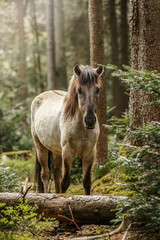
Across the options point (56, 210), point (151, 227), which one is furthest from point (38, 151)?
point (151, 227)

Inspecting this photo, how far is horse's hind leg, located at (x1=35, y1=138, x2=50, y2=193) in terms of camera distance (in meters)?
6.93

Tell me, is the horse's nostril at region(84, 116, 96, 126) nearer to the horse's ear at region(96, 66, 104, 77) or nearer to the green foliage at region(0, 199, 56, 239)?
the horse's ear at region(96, 66, 104, 77)

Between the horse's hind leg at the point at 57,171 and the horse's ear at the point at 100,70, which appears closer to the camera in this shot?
the horse's ear at the point at 100,70

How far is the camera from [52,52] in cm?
1259

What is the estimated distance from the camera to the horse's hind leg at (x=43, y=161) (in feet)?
22.7

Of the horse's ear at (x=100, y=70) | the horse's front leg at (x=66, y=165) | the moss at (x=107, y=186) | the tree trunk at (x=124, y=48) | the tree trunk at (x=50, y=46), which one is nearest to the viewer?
the horse's ear at (x=100, y=70)

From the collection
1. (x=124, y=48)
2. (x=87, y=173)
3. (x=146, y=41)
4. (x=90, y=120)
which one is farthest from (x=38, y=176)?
(x=124, y=48)

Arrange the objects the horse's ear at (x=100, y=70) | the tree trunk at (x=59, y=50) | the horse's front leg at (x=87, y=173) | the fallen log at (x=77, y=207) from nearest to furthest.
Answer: the fallen log at (x=77, y=207)
the horse's ear at (x=100, y=70)
the horse's front leg at (x=87, y=173)
the tree trunk at (x=59, y=50)

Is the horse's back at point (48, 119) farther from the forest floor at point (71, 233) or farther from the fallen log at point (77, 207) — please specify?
the forest floor at point (71, 233)

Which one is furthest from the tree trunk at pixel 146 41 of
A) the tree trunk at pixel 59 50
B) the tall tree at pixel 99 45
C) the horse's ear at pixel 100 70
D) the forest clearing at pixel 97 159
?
the tree trunk at pixel 59 50

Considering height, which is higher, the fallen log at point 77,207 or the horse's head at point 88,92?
the horse's head at point 88,92

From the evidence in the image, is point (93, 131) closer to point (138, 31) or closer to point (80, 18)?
point (138, 31)

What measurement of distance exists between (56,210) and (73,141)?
1.51 metres

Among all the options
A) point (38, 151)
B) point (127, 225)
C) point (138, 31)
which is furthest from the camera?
point (38, 151)
